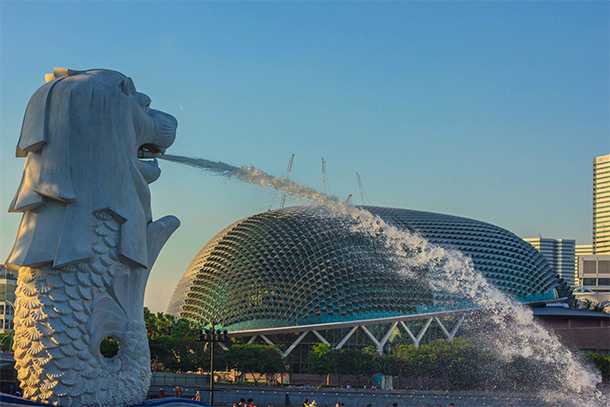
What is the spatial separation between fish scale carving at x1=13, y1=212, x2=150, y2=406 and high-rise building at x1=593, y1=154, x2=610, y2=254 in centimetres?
16254

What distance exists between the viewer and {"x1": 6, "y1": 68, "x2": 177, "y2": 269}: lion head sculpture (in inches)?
492

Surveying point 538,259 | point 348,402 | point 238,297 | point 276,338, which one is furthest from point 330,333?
point 348,402

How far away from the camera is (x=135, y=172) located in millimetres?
13570

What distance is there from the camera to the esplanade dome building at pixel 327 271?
58312mm

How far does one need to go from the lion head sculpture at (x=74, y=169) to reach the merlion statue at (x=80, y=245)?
0.05 feet

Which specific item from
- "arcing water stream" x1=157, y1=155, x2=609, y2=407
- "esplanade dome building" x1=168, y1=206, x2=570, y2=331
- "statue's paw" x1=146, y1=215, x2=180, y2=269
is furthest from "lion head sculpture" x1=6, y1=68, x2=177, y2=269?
"esplanade dome building" x1=168, y1=206, x2=570, y2=331

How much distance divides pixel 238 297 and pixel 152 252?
155 feet

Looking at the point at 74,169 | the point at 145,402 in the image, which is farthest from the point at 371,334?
the point at 74,169

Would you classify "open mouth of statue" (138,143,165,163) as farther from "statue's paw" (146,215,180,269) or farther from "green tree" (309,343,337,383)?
"green tree" (309,343,337,383)

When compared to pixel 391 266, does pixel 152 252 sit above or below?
below

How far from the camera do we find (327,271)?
197ft

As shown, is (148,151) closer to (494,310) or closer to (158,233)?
(158,233)

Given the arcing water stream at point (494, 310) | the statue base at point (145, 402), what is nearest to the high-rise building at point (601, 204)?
the arcing water stream at point (494, 310)

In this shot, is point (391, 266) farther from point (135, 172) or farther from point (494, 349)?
point (135, 172)
